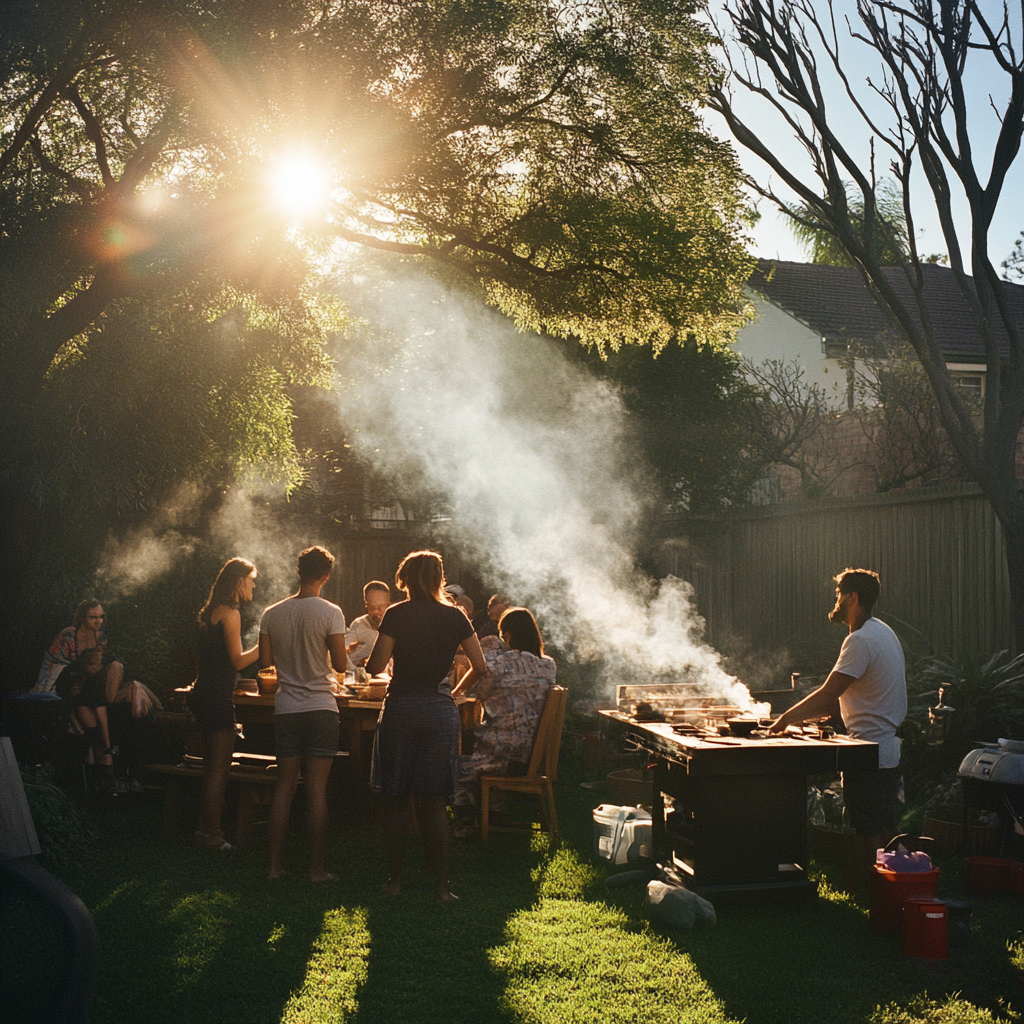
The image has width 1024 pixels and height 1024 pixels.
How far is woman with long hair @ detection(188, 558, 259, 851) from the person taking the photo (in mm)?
6387

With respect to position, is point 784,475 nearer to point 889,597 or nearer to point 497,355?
point 497,355

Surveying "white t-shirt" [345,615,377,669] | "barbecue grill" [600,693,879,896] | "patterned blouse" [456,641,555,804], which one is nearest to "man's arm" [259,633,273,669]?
"patterned blouse" [456,641,555,804]

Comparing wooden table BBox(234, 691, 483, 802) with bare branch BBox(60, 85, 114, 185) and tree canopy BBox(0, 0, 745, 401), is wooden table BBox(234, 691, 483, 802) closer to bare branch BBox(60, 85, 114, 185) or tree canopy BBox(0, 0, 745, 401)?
tree canopy BBox(0, 0, 745, 401)

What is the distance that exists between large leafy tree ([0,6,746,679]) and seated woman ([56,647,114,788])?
83 cm

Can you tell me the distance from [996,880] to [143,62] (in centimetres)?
810

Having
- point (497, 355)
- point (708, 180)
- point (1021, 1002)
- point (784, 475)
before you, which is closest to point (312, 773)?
point (1021, 1002)

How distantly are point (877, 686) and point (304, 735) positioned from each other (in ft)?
10.5

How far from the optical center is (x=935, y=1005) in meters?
4.04

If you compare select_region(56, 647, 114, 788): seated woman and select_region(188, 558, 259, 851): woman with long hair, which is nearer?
select_region(188, 558, 259, 851): woman with long hair

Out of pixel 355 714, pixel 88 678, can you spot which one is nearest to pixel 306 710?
pixel 355 714

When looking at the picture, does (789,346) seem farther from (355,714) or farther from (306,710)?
(306,710)

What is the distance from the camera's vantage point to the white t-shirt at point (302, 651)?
5.77 meters

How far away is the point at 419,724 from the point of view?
5.27 m

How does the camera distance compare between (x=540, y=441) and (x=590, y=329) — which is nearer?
(x=590, y=329)
